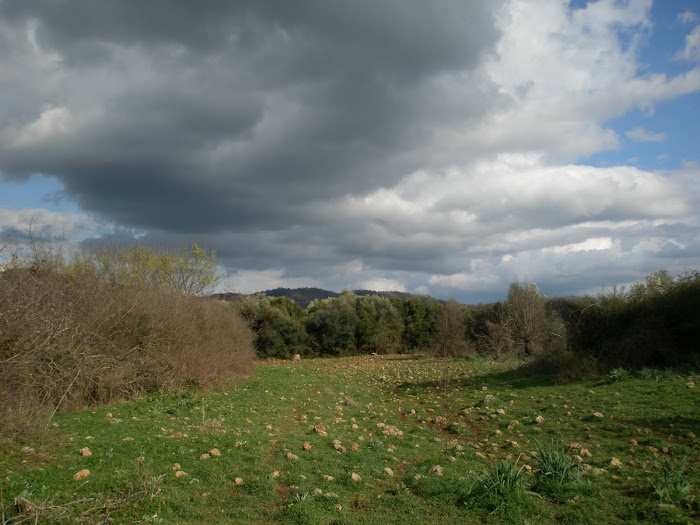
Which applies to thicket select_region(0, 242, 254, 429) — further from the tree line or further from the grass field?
the tree line

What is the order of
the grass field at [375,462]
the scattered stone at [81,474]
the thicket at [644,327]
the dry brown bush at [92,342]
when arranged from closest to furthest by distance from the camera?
the grass field at [375,462] < the scattered stone at [81,474] < the dry brown bush at [92,342] < the thicket at [644,327]

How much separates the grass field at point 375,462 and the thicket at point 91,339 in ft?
2.99

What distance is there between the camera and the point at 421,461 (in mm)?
8375

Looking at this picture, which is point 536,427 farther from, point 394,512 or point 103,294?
point 103,294

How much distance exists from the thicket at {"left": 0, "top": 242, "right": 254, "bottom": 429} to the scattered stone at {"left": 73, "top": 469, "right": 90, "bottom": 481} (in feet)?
5.75

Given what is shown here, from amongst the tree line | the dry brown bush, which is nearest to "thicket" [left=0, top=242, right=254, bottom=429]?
the dry brown bush

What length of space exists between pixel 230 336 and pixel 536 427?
15778mm

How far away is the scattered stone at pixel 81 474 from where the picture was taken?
5949mm

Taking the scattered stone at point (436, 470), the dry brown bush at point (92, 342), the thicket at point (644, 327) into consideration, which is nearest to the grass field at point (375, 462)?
the scattered stone at point (436, 470)

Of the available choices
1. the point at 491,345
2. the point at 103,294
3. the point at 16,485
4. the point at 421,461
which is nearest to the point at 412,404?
the point at 421,461

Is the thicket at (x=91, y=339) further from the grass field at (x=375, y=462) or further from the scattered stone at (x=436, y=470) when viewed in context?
the scattered stone at (x=436, y=470)

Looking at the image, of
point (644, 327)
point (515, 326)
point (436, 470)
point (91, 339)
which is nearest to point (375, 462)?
point (436, 470)

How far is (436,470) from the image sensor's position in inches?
291

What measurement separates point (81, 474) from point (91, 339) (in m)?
7.56
